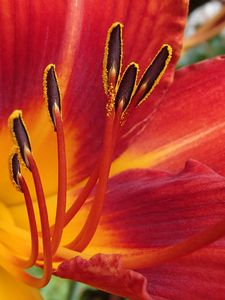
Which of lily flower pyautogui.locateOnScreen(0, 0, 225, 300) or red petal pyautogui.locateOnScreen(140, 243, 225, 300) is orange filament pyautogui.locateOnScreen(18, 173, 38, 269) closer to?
lily flower pyautogui.locateOnScreen(0, 0, 225, 300)

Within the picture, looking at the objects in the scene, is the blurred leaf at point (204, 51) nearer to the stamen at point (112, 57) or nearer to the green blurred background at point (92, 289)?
→ the green blurred background at point (92, 289)

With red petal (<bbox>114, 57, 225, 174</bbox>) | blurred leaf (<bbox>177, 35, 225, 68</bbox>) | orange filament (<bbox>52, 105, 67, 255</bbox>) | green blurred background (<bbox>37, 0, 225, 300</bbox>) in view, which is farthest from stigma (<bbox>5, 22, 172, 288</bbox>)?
blurred leaf (<bbox>177, 35, 225, 68</bbox>)

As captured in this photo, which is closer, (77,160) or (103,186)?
(103,186)

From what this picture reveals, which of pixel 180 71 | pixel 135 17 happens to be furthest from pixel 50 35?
pixel 180 71

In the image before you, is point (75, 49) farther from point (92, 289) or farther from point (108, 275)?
point (92, 289)

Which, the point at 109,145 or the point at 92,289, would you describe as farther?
the point at 92,289

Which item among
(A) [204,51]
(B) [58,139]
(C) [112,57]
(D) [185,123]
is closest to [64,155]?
(B) [58,139]

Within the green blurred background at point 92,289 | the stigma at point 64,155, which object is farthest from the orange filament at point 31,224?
the green blurred background at point 92,289

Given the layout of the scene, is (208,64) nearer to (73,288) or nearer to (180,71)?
(180,71)
